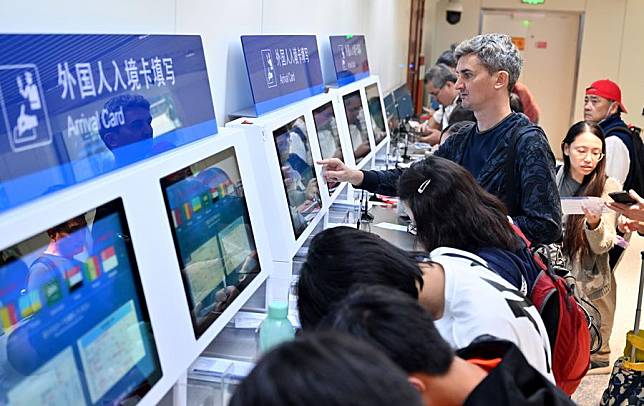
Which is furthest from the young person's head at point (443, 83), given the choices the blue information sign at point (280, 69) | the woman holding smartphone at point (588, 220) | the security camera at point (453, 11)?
the security camera at point (453, 11)

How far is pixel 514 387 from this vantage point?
3.65 feet

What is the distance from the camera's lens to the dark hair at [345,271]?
1311 millimetres

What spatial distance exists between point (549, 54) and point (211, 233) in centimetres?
938

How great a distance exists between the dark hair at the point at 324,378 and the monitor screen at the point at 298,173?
5.55ft

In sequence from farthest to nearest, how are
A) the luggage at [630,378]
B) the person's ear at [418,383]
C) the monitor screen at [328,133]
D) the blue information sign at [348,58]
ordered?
the blue information sign at [348,58], the luggage at [630,378], the monitor screen at [328,133], the person's ear at [418,383]

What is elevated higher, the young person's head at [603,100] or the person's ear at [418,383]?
the person's ear at [418,383]

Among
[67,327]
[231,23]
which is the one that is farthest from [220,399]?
[231,23]

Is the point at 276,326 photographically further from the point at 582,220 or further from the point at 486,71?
the point at 582,220

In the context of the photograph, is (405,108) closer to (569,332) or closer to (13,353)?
(569,332)

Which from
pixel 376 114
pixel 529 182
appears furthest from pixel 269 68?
pixel 376 114

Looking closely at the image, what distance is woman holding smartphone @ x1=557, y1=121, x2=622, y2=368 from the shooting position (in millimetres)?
3527

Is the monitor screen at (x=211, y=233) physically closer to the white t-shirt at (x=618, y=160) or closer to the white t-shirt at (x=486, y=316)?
the white t-shirt at (x=486, y=316)

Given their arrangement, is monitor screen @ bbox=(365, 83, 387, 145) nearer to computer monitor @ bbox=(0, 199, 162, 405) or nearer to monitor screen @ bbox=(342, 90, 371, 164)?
monitor screen @ bbox=(342, 90, 371, 164)

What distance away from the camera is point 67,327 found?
123cm
